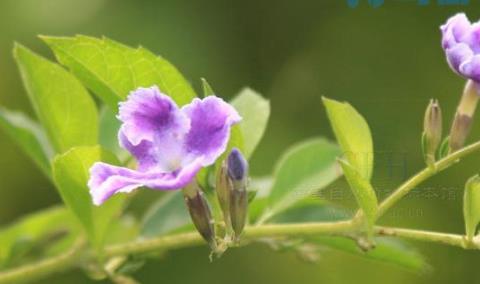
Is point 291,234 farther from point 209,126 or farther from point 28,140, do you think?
point 28,140

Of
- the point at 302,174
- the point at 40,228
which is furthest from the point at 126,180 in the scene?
the point at 40,228

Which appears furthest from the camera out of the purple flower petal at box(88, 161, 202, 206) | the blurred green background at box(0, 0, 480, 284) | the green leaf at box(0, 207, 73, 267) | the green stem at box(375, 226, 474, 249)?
the blurred green background at box(0, 0, 480, 284)

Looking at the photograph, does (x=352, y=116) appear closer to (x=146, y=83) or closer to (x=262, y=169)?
(x=146, y=83)

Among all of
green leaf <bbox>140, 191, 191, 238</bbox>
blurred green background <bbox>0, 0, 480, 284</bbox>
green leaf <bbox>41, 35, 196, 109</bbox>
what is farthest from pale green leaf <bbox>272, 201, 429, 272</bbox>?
blurred green background <bbox>0, 0, 480, 284</bbox>

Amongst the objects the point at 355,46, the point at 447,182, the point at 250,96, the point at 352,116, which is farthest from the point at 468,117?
the point at 355,46

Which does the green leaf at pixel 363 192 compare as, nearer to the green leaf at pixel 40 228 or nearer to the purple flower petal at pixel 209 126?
the purple flower petal at pixel 209 126

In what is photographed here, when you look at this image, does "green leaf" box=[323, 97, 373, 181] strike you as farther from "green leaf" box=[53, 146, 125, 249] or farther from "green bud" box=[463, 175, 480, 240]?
"green leaf" box=[53, 146, 125, 249]

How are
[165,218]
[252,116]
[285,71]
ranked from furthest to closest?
[285,71]
[165,218]
[252,116]
